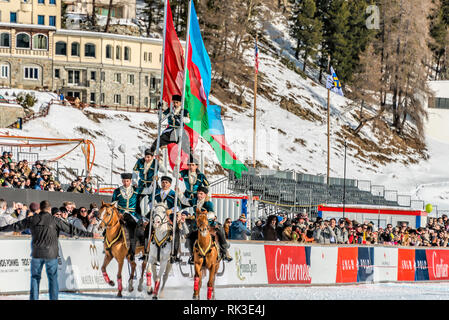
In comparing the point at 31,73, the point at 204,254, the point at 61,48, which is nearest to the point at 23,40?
the point at 31,73

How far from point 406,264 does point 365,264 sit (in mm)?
2505

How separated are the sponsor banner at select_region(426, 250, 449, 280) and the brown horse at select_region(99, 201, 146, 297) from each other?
532 inches

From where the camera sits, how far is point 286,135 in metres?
93.7

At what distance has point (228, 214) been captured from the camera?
130ft

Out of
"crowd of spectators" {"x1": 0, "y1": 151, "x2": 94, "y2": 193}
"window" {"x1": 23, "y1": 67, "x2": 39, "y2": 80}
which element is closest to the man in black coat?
"crowd of spectators" {"x1": 0, "y1": 151, "x2": 94, "y2": 193}

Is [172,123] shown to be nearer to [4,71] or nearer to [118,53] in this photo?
[4,71]

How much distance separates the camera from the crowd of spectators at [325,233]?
928 inches

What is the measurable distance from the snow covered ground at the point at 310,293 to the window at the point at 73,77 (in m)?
69.0

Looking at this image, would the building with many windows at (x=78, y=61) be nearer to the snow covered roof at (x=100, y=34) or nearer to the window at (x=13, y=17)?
the snow covered roof at (x=100, y=34)

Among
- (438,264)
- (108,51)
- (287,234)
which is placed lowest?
(438,264)

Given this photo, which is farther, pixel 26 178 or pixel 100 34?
pixel 100 34

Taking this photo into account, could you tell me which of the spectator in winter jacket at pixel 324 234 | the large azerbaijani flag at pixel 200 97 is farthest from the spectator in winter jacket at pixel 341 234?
the large azerbaijani flag at pixel 200 97

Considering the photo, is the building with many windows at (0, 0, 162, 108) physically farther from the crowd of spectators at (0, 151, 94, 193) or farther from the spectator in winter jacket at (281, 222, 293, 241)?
the spectator in winter jacket at (281, 222, 293, 241)
